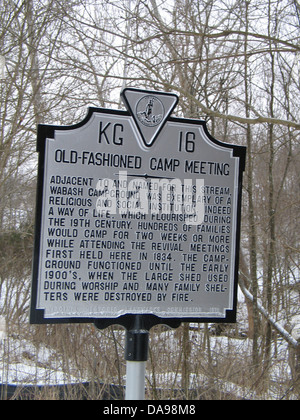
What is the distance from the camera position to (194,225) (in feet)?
12.5

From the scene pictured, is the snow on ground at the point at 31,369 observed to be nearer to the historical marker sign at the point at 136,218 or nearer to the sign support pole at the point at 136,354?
the sign support pole at the point at 136,354

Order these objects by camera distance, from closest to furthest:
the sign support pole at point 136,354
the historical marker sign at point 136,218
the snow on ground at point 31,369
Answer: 1. the historical marker sign at point 136,218
2. the sign support pole at point 136,354
3. the snow on ground at point 31,369

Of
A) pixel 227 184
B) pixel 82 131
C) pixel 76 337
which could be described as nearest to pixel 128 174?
pixel 82 131

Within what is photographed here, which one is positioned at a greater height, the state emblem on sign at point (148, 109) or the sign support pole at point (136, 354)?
the state emblem on sign at point (148, 109)

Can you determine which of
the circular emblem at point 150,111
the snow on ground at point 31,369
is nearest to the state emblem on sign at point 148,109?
the circular emblem at point 150,111

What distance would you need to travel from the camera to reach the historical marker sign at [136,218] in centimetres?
351

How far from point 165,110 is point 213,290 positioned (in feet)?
4.26

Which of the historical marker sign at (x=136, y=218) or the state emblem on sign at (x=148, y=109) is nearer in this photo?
the historical marker sign at (x=136, y=218)

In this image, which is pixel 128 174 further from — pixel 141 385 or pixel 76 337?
pixel 76 337

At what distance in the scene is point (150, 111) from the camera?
3.78 metres

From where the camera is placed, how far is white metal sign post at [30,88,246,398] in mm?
3508

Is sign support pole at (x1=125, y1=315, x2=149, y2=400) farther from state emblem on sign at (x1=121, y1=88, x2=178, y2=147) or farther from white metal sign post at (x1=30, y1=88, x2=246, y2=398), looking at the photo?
state emblem on sign at (x1=121, y1=88, x2=178, y2=147)

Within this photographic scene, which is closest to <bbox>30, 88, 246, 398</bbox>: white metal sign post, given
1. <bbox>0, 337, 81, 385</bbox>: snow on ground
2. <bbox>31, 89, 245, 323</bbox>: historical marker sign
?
<bbox>31, 89, 245, 323</bbox>: historical marker sign

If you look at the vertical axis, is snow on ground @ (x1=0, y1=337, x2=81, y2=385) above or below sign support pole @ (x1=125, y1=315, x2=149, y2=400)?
below
